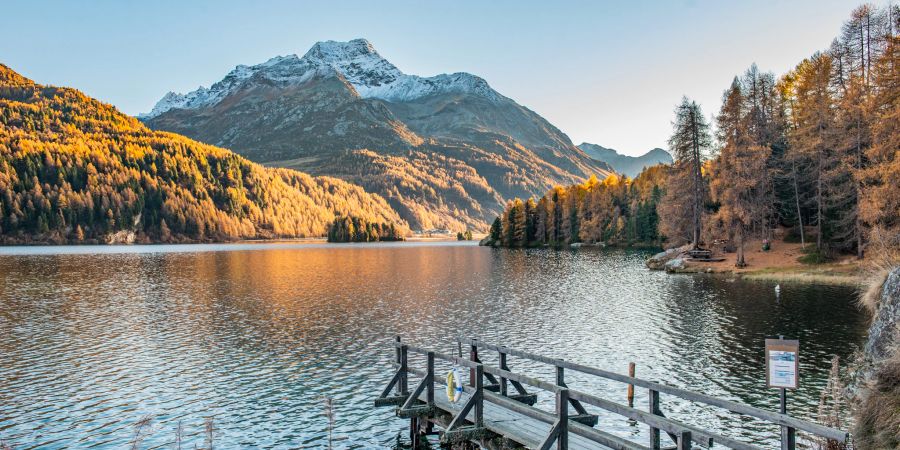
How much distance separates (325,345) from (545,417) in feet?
77.8

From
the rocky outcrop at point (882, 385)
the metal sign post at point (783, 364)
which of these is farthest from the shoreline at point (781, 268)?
the metal sign post at point (783, 364)

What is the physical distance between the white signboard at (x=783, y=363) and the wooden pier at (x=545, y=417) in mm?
1605

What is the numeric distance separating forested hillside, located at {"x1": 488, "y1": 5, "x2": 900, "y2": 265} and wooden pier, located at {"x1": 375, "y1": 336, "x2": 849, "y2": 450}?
4379 cm

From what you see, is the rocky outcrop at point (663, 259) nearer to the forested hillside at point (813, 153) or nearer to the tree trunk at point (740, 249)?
the forested hillside at point (813, 153)

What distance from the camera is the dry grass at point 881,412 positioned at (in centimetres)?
1495

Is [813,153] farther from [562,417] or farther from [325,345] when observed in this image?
[562,417]

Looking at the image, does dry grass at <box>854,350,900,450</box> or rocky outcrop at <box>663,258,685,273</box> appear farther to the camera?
rocky outcrop at <box>663,258,685,273</box>

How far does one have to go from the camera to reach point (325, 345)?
3738 cm

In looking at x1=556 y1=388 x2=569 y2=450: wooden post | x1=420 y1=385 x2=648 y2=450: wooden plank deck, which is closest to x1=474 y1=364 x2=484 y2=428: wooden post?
x1=420 y1=385 x2=648 y2=450: wooden plank deck

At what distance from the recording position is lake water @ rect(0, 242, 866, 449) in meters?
22.8

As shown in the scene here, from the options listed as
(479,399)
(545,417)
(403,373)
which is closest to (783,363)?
(545,417)

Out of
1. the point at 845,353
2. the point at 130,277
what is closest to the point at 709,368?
the point at 845,353

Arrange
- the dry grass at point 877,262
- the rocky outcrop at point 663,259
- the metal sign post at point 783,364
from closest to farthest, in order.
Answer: the metal sign post at point 783,364 < the dry grass at point 877,262 < the rocky outcrop at point 663,259

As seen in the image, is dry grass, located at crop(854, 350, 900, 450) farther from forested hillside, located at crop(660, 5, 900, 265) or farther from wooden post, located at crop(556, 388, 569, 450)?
forested hillside, located at crop(660, 5, 900, 265)
